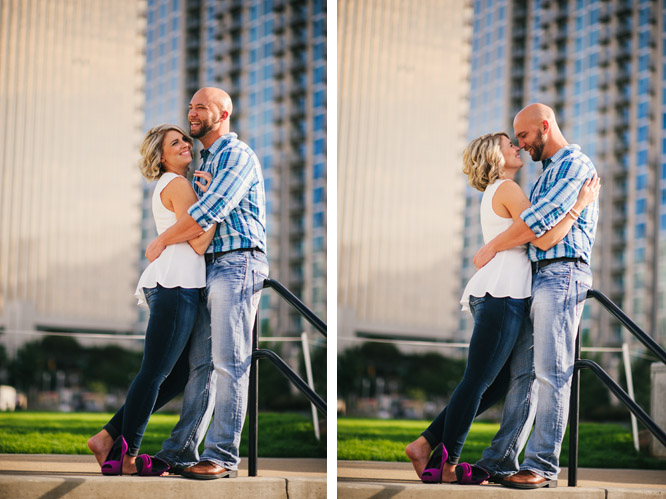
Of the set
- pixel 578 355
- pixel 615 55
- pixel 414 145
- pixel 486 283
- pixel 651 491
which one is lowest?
pixel 651 491

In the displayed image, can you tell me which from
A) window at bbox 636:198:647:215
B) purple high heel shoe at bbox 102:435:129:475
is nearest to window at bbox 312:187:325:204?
purple high heel shoe at bbox 102:435:129:475

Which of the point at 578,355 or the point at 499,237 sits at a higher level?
the point at 499,237

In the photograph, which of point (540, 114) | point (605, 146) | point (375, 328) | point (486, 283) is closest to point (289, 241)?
point (375, 328)

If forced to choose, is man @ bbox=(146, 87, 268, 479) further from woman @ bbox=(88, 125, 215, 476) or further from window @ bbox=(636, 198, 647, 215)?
window @ bbox=(636, 198, 647, 215)

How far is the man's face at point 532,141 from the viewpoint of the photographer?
3766mm

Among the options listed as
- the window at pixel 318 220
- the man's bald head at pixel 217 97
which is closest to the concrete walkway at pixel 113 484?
the window at pixel 318 220

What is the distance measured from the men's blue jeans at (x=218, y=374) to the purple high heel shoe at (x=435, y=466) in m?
0.81

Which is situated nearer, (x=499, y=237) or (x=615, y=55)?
(x=499, y=237)

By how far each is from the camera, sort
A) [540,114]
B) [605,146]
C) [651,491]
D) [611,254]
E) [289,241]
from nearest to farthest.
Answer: [651,491] → [540,114] → [289,241] → [605,146] → [611,254]

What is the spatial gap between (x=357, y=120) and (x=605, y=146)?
1.30 m

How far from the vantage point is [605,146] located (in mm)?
4422

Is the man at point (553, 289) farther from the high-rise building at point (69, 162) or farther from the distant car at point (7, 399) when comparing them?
the distant car at point (7, 399)

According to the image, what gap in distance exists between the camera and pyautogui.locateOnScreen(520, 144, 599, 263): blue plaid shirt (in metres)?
3.60

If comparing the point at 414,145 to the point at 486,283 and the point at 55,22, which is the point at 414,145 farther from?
the point at 55,22
